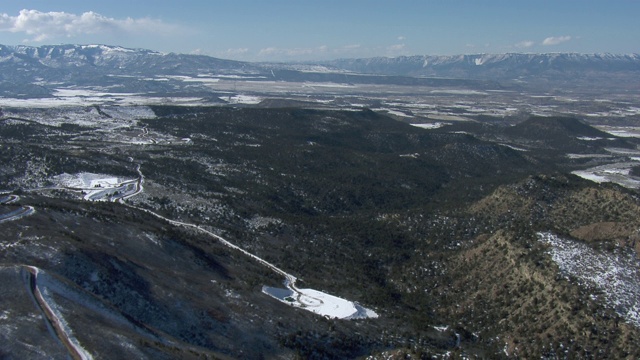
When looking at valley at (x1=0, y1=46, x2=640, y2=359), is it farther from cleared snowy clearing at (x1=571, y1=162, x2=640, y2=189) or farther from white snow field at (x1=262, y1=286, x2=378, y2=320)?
cleared snowy clearing at (x1=571, y1=162, x2=640, y2=189)

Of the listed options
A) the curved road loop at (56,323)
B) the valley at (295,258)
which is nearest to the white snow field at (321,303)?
the valley at (295,258)

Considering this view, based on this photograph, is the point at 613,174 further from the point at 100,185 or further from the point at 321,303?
the point at 100,185

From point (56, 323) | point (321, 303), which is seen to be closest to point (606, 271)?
point (321, 303)

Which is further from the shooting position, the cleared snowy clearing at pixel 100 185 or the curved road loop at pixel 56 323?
the cleared snowy clearing at pixel 100 185

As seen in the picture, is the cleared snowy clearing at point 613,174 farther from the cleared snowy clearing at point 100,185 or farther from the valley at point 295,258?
the cleared snowy clearing at point 100,185

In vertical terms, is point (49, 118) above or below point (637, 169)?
above

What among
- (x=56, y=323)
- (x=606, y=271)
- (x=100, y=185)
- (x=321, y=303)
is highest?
(x=56, y=323)

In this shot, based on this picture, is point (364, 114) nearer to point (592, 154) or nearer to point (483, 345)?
point (592, 154)

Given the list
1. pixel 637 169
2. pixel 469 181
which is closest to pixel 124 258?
pixel 469 181

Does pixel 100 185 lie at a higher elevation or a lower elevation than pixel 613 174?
higher
